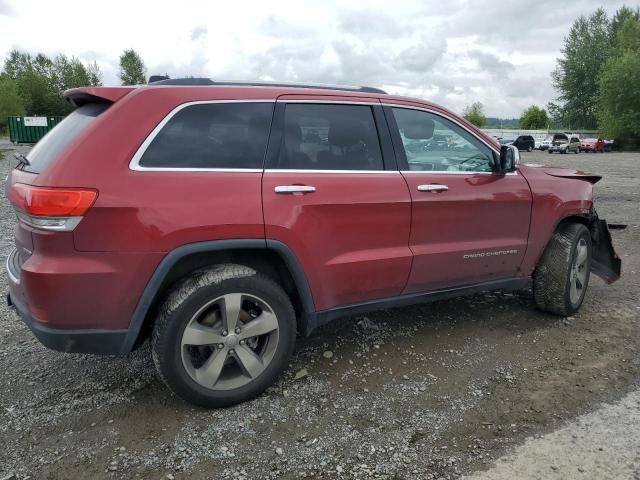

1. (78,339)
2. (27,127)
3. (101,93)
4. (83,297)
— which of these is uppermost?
(101,93)

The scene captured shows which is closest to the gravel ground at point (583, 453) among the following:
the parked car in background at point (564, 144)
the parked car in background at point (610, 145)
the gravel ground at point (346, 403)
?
the gravel ground at point (346, 403)

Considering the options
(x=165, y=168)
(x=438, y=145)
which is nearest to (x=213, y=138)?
(x=165, y=168)

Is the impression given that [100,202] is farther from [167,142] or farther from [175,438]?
[175,438]

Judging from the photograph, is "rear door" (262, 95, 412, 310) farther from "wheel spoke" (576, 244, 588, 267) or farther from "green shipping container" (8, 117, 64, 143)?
"green shipping container" (8, 117, 64, 143)

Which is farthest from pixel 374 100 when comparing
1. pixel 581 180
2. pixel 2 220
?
pixel 2 220

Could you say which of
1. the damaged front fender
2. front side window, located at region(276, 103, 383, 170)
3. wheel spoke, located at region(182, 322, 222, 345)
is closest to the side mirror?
front side window, located at region(276, 103, 383, 170)

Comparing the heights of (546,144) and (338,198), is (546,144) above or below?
below

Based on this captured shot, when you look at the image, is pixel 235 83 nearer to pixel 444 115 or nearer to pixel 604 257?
pixel 444 115

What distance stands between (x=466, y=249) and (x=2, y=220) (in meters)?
8.13

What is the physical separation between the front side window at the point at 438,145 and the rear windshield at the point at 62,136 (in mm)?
1893

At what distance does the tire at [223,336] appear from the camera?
2.77 m

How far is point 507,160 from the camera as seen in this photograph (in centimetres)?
383

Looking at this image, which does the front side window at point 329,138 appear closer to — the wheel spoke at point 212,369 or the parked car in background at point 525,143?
the wheel spoke at point 212,369

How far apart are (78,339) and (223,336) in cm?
74
